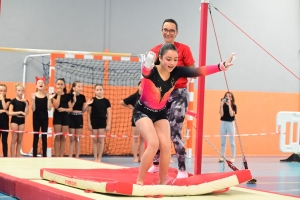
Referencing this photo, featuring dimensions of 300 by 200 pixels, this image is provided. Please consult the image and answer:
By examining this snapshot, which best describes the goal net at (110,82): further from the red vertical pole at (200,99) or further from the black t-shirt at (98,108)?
the red vertical pole at (200,99)

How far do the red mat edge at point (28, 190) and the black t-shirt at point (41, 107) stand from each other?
Result: 14.1ft

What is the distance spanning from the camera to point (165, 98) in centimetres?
525

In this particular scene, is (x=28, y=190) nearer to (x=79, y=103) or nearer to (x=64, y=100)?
(x=64, y=100)

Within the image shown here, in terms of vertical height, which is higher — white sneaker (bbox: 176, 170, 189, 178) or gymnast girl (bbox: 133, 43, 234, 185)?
gymnast girl (bbox: 133, 43, 234, 185)

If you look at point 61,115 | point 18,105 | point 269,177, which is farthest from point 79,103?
point 269,177

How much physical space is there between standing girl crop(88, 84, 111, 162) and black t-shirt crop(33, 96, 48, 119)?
1.01m

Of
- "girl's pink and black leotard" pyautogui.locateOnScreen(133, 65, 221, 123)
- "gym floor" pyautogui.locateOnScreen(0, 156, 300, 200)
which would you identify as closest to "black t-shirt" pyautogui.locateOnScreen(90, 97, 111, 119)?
"gym floor" pyautogui.locateOnScreen(0, 156, 300, 200)

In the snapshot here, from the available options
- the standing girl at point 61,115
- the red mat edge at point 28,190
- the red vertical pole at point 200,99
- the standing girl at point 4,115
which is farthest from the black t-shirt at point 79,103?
the red vertical pole at point 200,99

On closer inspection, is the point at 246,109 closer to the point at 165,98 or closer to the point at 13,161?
the point at 13,161

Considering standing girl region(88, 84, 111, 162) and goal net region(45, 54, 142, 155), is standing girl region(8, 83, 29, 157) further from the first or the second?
goal net region(45, 54, 142, 155)

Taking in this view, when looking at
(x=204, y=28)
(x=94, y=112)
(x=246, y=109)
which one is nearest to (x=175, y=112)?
(x=204, y=28)

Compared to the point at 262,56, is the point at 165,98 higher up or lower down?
lower down

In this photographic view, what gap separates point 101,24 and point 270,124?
5.91m

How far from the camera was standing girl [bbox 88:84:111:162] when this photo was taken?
11.4m
